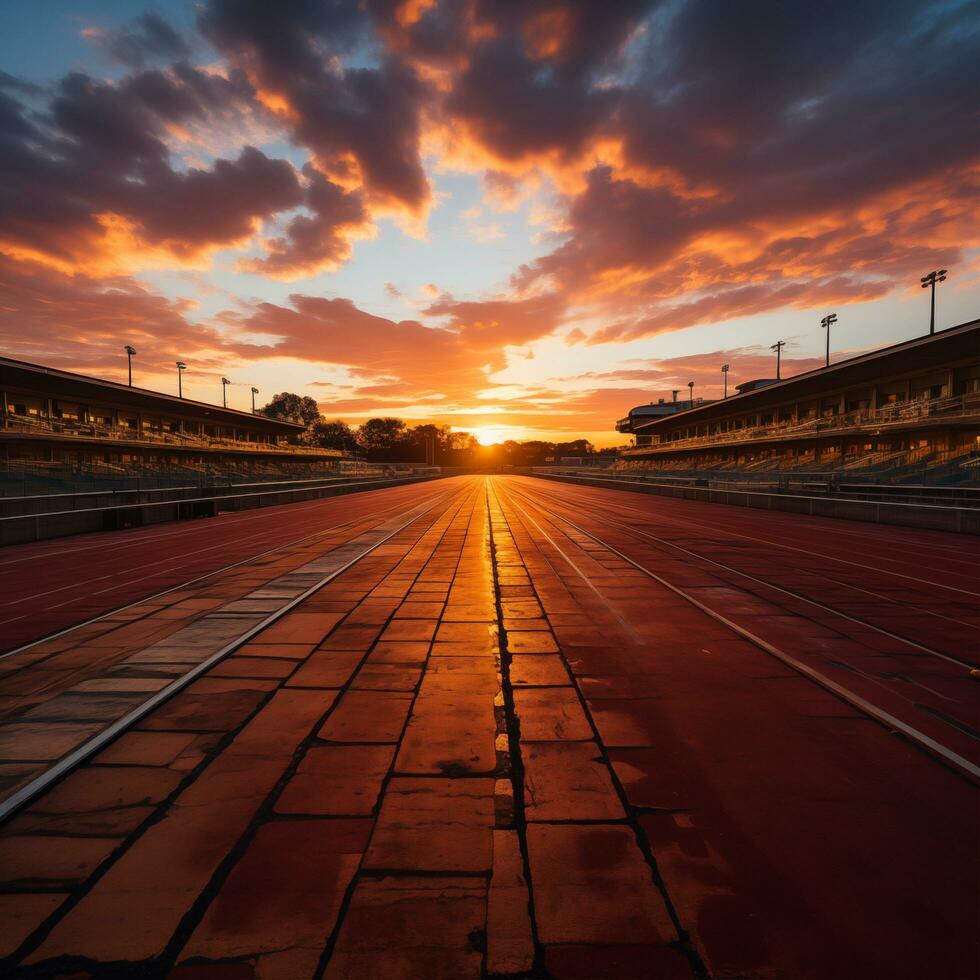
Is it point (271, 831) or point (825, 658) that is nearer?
point (271, 831)

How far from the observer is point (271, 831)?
103 inches

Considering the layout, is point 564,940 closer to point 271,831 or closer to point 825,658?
point 271,831

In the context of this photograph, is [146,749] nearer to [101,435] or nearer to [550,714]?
[550,714]

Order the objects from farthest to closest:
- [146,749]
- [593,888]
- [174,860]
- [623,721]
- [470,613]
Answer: [470,613] → [623,721] → [146,749] → [174,860] → [593,888]

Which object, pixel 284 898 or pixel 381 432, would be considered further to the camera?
pixel 381 432

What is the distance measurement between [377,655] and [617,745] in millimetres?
2533

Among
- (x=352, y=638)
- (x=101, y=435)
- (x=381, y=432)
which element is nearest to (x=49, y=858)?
(x=352, y=638)

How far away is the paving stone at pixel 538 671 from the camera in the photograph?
14.5 feet

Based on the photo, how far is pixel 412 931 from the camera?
2.05m

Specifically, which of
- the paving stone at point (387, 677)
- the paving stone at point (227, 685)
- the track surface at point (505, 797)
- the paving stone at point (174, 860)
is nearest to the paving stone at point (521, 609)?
the track surface at point (505, 797)

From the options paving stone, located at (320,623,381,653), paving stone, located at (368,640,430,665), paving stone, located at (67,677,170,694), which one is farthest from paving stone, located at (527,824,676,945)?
paving stone, located at (67,677,170,694)

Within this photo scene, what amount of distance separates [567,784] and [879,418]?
38.4 m

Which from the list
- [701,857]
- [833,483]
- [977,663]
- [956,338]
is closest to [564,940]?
[701,857]

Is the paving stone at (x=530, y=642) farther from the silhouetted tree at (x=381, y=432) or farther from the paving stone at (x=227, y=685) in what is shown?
the silhouetted tree at (x=381, y=432)
